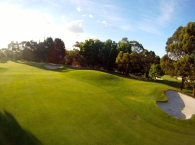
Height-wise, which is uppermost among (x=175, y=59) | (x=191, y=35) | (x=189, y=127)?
(x=191, y=35)

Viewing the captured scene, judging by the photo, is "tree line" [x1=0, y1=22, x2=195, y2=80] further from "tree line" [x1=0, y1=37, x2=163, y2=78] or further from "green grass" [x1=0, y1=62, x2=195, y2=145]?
"green grass" [x1=0, y1=62, x2=195, y2=145]

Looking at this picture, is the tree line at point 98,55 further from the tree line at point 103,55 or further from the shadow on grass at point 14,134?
the shadow on grass at point 14,134

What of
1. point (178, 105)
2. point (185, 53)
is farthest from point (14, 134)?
point (185, 53)

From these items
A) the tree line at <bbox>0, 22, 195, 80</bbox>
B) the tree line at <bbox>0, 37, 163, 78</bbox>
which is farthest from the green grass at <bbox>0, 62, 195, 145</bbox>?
the tree line at <bbox>0, 37, 163, 78</bbox>

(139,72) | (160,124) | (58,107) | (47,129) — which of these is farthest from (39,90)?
(139,72)

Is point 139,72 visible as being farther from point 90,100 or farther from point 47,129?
point 47,129

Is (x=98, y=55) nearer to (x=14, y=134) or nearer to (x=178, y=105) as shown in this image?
(x=178, y=105)
